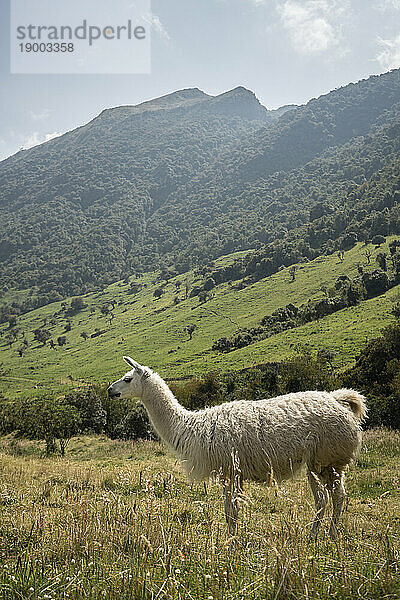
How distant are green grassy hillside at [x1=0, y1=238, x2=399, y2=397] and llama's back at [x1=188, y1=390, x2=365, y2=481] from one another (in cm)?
4983

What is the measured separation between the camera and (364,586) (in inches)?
114

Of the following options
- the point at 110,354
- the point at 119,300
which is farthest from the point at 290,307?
the point at 119,300

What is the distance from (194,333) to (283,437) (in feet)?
361

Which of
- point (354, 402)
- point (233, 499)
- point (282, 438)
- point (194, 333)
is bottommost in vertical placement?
point (194, 333)

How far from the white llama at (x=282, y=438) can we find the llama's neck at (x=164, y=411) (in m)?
0.20

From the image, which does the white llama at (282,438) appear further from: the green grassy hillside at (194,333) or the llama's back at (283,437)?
the green grassy hillside at (194,333)

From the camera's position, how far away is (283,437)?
663 cm

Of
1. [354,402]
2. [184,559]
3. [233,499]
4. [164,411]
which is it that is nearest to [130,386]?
[164,411]

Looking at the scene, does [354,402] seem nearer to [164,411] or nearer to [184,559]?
[164,411]

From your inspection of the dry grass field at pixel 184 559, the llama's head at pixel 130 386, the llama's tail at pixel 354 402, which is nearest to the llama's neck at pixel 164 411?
the llama's head at pixel 130 386

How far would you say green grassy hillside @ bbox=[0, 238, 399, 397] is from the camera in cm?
7531

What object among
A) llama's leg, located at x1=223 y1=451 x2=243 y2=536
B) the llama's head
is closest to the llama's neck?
the llama's head

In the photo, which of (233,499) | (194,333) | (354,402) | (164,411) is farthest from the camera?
(194,333)

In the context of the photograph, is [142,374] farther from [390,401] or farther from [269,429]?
[390,401]
